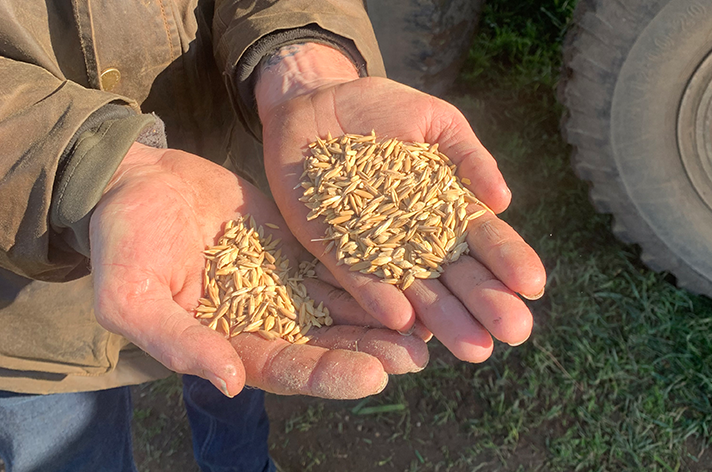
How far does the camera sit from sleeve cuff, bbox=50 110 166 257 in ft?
5.08

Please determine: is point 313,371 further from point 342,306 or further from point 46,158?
point 46,158

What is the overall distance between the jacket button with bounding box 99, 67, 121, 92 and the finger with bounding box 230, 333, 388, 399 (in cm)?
89

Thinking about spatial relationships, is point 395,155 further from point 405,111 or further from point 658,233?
point 658,233

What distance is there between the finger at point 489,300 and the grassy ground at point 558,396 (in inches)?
48.0

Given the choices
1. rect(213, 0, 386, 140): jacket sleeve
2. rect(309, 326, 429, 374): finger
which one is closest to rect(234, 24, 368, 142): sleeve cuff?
rect(213, 0, 386, 140): jacket sleeve

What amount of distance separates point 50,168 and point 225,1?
91cm

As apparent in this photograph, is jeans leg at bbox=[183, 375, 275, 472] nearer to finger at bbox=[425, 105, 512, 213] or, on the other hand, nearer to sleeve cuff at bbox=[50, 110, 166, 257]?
sleeve cuff at bbox=[50, 110, 166, 257]

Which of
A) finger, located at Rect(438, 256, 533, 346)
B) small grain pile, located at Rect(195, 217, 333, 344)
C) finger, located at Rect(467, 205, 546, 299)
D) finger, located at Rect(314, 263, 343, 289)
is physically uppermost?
finger, located at Rect(467, 205, 546, 299)

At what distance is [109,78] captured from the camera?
175 cm

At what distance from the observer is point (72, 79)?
1.76 m

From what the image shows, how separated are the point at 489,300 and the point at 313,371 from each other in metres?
0.50

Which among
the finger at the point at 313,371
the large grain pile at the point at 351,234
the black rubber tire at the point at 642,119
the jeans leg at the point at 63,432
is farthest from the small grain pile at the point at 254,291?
the black rubber tire at the point at 642,119

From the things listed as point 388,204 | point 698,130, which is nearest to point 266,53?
point 388,204

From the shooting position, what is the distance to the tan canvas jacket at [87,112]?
1.52m
